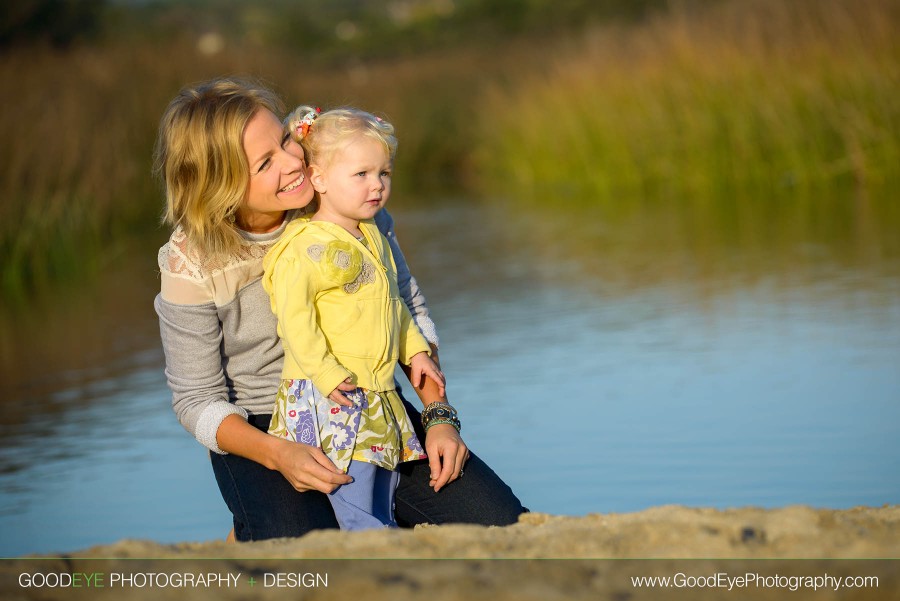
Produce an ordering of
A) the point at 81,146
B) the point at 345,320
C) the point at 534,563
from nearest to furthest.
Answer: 1. the point at 534,563
2. the point at 345,320
3. the point at 81,146

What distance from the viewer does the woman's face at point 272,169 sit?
115 inches

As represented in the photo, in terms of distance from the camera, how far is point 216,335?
9.78ft

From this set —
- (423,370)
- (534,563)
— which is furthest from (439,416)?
(534,563)

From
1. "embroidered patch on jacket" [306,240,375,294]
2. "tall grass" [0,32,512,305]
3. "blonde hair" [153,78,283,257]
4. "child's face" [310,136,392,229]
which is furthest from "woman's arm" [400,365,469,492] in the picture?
"tall grass" [0,32,512,305]

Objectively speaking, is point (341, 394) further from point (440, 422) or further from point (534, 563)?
point (534, 563)

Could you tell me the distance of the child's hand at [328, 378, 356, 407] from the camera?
2.75 metres

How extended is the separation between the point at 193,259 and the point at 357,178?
40cm

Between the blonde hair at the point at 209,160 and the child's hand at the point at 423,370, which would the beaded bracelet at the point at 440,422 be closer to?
the child's hand at the point at 423,370

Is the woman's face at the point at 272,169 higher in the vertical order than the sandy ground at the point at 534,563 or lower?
higher

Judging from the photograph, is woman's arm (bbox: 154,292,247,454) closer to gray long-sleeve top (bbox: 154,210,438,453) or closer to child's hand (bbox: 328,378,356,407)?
gray long-sleeve top (bbox: 154,210,438,453)

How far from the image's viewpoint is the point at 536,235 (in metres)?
9.84

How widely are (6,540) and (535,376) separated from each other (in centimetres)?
213

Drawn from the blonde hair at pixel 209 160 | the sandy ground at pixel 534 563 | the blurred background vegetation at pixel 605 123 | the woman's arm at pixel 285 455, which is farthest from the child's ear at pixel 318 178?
the blurred background vegetation at pixel 605 123

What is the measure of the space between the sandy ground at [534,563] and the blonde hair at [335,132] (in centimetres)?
86
